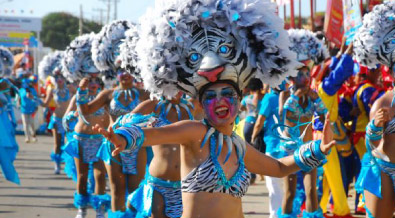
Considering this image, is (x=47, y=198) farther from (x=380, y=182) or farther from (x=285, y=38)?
(x=285, y=38)

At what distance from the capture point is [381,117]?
5.70m

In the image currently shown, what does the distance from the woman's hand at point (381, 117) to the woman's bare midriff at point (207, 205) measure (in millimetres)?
1924

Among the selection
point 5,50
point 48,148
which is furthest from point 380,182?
point 48,148

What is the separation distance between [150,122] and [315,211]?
11.8 ft

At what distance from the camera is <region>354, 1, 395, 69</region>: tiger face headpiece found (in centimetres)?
634

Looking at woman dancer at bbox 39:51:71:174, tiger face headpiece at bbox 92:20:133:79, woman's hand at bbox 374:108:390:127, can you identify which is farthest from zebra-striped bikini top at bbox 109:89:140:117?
woman dancer at bbox 39:51:71:174

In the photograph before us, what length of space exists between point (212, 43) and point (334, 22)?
7394 millimetres

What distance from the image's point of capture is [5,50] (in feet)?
40.8

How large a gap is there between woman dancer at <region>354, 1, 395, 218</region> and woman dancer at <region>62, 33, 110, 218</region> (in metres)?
3.25

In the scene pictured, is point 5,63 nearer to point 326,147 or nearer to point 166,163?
point 166,163

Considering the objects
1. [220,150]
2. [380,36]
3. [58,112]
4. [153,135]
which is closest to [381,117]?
[380,36]

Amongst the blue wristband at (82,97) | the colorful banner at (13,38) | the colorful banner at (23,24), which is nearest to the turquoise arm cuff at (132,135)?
the blue wristband at (82,97)

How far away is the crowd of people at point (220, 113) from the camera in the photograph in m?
4.29

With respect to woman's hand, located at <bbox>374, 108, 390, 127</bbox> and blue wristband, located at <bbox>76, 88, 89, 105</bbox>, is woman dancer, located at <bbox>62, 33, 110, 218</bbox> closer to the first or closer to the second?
blue wristband, located at <bbox>76, 88, 89, 105</bbox>
